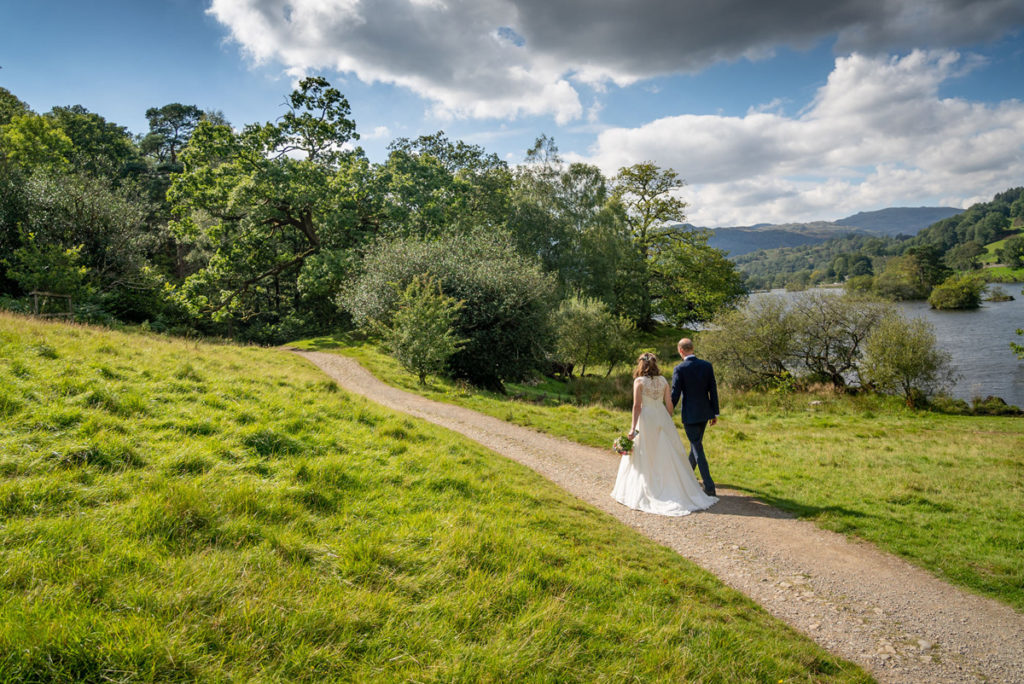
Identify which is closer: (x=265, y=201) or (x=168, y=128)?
(x=265, y=201)

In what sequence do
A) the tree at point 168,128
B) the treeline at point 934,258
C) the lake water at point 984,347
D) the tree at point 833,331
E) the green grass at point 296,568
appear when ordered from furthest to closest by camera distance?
the treeline at point 934,258, the tree at point 168,128, the lake water at point 984,347, the tree at point 833,331, the green grass at point 296,568

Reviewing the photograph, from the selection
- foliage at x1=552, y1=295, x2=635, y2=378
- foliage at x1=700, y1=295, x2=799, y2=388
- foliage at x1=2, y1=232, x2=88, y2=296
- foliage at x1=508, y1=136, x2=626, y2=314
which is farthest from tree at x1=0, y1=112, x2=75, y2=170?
foliage at x1=700, y1=295, x2=799, y2=388

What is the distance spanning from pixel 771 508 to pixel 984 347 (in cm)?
5243

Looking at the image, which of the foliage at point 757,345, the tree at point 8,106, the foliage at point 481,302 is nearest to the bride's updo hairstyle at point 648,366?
the foliage at point 481,302

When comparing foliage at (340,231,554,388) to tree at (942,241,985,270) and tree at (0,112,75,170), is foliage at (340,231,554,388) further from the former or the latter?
tree at (942,241,985,270)

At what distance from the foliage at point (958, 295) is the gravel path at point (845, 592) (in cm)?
8773

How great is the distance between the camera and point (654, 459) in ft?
28.8

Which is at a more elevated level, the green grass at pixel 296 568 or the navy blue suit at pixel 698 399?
the navy blue suit at pixel 698 399

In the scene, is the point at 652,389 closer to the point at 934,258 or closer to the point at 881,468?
the point at 881,468

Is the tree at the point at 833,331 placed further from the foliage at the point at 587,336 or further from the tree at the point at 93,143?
the tree at the point at 93,143

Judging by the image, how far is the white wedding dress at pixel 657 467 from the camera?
860cm

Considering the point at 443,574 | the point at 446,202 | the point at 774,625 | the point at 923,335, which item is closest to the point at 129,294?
the point at 446,202

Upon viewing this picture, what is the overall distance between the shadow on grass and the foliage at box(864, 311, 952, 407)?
25178mm

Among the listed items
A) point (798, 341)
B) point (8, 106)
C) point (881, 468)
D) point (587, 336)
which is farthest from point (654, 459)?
point (8, 106)
